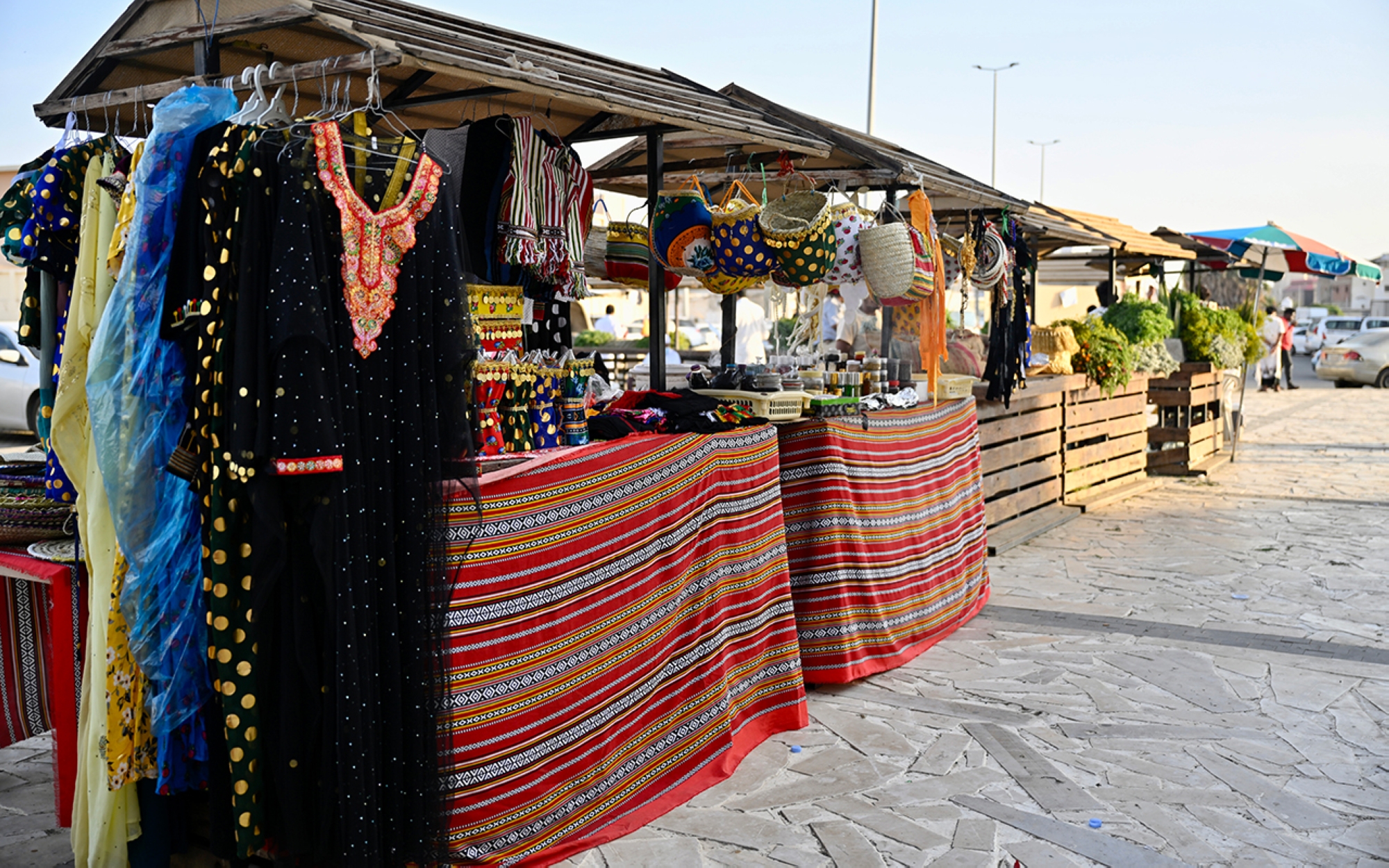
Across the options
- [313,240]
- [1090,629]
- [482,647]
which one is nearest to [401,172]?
[313,240]

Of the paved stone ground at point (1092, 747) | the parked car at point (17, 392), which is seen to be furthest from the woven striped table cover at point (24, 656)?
the parked car at point (17, 392)

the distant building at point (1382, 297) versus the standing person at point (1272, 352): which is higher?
the distant building at point (1382, 297)

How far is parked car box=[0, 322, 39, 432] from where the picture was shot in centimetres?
1427

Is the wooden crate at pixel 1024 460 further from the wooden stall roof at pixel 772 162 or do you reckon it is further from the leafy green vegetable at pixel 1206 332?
the leafy green vegetable at pixel 1206 332

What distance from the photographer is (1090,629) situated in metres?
6.77

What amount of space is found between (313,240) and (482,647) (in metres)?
1.38

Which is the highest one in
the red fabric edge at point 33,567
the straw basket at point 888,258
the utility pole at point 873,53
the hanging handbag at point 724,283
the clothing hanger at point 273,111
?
the utility pole at point 873,53

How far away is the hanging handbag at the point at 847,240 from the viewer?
620cm

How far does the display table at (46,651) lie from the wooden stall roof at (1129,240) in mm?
10713

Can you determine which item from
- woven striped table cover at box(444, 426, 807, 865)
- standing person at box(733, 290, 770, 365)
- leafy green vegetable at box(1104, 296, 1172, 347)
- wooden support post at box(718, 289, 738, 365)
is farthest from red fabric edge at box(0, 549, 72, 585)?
leafy green vegetable at box(1104, 296, 1172, 347)

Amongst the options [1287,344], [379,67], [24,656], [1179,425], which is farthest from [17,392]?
[1287,344]

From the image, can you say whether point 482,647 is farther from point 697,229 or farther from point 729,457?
point 697,229

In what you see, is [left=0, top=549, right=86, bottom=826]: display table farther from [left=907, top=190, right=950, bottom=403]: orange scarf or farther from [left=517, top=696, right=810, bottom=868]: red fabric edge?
[left=907, top=190, right=950, bottom=403]: orange scarf

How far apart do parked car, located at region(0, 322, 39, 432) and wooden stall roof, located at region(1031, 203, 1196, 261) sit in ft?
44.1
